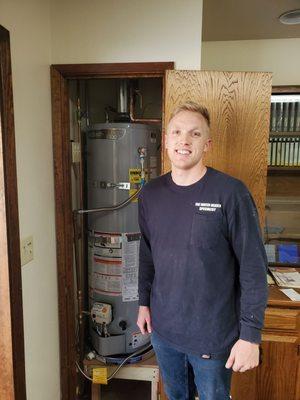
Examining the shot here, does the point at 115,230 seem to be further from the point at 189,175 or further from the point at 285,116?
the point at 285,116

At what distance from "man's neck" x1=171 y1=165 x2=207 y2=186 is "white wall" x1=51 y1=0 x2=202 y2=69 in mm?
683

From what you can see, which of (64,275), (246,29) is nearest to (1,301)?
(64,275)

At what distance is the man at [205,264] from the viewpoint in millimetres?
1056

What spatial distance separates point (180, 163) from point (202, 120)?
17 cm

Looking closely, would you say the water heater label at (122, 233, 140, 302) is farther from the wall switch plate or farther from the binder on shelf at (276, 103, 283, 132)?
the binder on shelf at (276, 103, 283, 132)

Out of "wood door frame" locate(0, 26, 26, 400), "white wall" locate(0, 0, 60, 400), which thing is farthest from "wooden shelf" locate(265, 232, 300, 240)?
"wood door frame" locate(0, 26, 26, 400)

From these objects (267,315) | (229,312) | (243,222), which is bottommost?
(267,315)

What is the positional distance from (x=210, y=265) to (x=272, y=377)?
100cm

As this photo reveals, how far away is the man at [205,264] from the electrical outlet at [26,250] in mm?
577

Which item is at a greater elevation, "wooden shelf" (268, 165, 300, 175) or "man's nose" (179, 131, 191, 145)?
"man's nose" (179, 131, 191, 145)

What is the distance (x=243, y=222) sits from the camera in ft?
3.46

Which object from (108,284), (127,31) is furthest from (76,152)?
(108,284)

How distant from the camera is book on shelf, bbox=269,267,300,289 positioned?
5.86 ft

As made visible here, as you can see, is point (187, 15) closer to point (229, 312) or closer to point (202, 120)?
point (202, 120)
